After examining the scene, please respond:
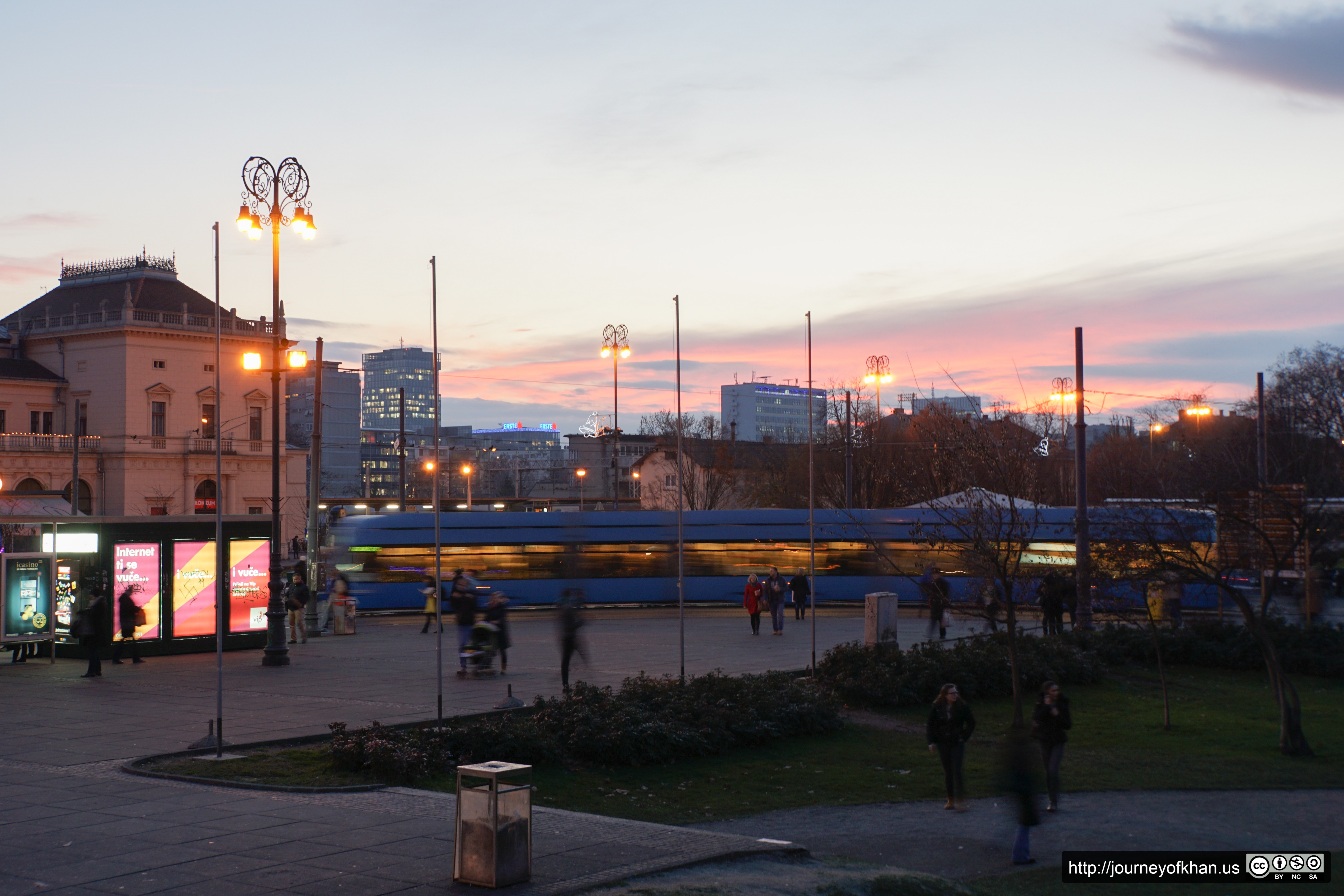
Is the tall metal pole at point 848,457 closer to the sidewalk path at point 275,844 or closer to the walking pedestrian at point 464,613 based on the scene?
the walking pedestrian at point 464,613

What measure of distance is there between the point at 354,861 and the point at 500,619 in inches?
538

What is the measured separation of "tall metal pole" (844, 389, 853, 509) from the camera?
4359cm

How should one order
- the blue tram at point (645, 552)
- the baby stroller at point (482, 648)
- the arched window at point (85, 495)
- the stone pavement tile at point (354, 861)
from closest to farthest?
the stone pavement tile at point (354, 861)
the baby stroller at point (482, 648)
the blue tram at point (645, 552)
the arched window at point (85, 495)

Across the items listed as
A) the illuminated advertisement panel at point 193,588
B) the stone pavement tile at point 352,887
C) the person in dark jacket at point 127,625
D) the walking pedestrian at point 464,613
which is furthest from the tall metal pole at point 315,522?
the stone pavement tile at point 352,887

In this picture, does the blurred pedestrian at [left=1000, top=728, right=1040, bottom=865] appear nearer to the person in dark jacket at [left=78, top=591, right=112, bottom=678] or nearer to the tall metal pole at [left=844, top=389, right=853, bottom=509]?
the person in dark jacket at [left=78, top=591, right=112, bottom=678]

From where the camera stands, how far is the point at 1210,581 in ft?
55.8

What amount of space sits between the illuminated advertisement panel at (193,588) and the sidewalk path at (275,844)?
559 inches

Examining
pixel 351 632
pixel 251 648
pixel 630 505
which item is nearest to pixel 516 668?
pixel 251 648

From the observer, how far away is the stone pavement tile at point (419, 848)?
9.46 metres

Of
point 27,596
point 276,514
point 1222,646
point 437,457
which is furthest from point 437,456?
point 1222,646

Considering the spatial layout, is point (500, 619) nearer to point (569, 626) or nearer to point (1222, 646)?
point (569, 626)

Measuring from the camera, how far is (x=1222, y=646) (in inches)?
1015

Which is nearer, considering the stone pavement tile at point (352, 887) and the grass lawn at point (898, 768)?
the stone pavement tile at point (352, 887)

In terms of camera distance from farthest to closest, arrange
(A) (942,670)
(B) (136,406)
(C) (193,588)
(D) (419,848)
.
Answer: (B) (136,406) → (C) (193,588) → (A) (942,670) → (D) (419,848)
